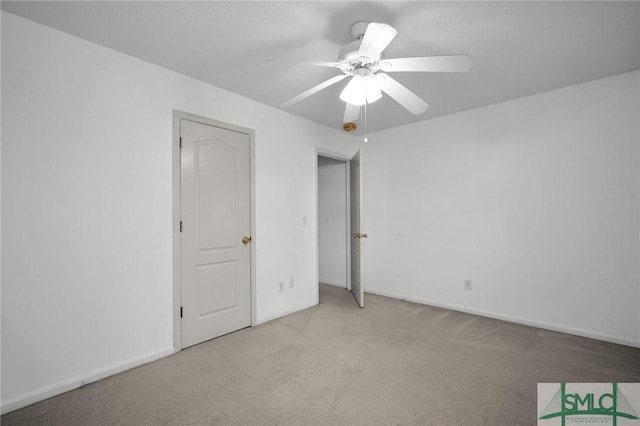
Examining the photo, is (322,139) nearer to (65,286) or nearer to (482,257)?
(482,257)

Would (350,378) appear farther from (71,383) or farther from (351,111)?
(351,111)

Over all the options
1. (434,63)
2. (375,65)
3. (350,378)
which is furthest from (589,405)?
(375,65)

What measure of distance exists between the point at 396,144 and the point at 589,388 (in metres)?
3.14

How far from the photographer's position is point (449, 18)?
71.7 inches

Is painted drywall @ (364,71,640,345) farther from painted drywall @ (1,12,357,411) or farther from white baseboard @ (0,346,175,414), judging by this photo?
white baseboard @ (0,346,175,414)

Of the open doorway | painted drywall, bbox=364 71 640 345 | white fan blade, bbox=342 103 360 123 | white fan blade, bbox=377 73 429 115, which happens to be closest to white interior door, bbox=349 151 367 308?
the open doorway

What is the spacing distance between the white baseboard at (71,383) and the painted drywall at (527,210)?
3.02 metres

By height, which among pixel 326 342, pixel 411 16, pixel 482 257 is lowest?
pixel 326 342

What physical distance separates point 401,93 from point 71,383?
9.64ft

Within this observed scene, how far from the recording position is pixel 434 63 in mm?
1618

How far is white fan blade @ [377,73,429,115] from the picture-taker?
1.86 m

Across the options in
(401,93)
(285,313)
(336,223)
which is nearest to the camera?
(401,93)

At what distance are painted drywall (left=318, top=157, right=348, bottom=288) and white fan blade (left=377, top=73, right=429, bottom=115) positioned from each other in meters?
2.59

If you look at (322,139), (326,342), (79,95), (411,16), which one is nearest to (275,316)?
(326,342)
